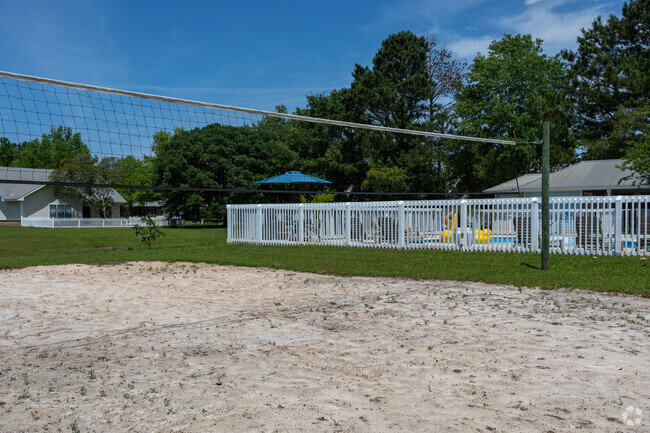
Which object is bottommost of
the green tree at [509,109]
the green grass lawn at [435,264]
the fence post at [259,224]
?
the green grass lawn at [435,264]

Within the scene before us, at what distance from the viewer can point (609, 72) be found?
34531 millimetres

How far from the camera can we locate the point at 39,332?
5520 millimetres

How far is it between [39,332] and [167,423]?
318 cm

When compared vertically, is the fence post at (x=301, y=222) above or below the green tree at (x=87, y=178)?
below

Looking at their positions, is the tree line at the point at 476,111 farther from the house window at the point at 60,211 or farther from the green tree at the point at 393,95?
the house window at the point at 60,211

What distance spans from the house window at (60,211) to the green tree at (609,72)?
127 feet

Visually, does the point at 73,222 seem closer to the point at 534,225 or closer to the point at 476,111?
the point at 476,111

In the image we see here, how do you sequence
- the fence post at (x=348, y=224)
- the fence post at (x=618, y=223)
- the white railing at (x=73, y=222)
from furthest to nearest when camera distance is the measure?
1. the white railing at (x=73, y=222)
2. the fence post at (x=348, y=224)
3. the fence post at (x=618, y=223)

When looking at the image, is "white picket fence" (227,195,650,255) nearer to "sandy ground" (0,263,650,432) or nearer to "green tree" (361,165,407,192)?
"sandy ground" (0,263,650,432)

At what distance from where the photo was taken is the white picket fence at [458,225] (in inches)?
485

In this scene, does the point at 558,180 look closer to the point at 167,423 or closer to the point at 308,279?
the point at 308,279

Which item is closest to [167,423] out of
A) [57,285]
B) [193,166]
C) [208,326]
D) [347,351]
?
[347,351]

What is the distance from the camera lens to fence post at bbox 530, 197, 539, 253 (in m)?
12.8

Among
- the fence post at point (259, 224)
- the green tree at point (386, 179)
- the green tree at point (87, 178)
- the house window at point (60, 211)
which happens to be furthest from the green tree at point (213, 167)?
the fence post at point (259, 224)
